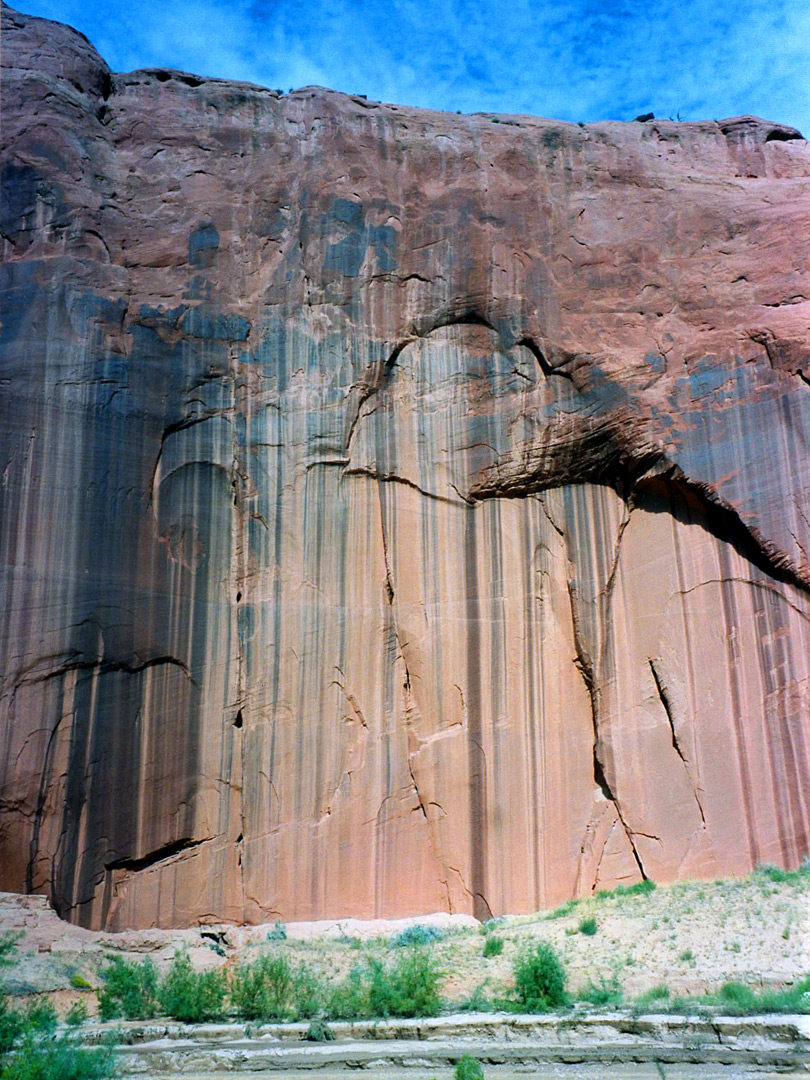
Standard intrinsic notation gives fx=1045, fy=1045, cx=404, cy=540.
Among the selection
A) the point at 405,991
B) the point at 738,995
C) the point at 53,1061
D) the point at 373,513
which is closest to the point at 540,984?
the point at 405,991

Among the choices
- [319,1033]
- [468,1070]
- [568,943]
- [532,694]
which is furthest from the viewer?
[532,694]

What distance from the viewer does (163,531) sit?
60.0 feet

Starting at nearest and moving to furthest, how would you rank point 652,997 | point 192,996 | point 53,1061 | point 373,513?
1. point 53,1061
2. point 192,996
3. point 652,997
4. point 373,513

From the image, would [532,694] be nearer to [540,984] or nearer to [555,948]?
[555,948]

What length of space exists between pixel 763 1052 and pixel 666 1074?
1249 mm

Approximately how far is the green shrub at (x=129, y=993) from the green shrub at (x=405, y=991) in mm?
2938

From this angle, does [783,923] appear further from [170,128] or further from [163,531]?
[170,128]

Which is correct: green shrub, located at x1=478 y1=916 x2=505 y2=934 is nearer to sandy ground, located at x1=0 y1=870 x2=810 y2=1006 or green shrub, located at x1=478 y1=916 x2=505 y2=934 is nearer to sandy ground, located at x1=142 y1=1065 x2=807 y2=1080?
sandy ground, located at x1=0 y1=870 x2=810 y2=1006

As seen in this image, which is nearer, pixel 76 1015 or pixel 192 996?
pixel 76 1015

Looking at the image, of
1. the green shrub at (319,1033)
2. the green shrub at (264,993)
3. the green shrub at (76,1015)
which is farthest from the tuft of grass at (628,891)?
the green shrub at (76,1015)

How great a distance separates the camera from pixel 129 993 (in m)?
14.0

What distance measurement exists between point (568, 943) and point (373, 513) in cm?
810

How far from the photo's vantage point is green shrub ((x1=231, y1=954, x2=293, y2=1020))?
44.9 feet

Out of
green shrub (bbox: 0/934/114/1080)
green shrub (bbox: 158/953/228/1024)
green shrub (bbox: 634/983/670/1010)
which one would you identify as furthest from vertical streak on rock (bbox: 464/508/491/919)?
green shrub (bbox: 0/934/114/1080)
